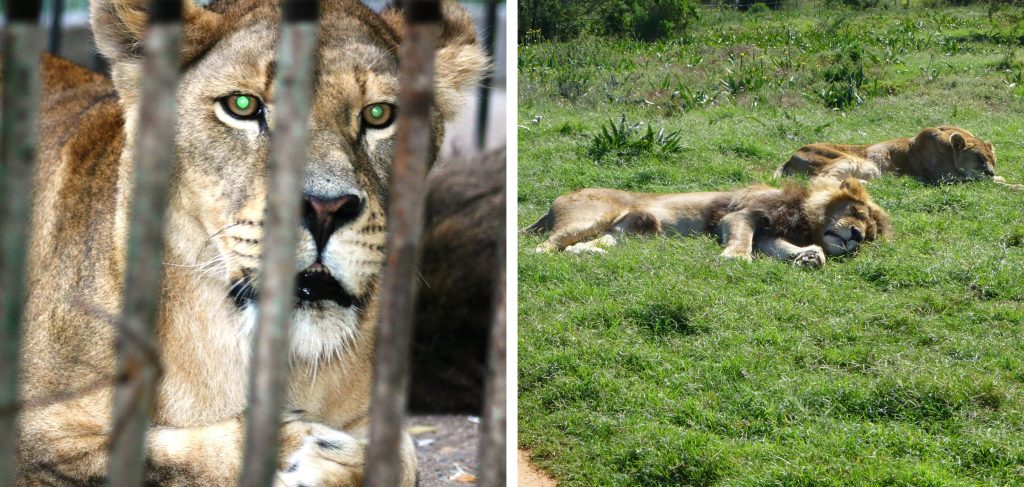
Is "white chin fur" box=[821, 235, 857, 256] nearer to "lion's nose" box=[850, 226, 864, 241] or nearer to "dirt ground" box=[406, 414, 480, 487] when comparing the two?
"lion's nose" box=[850, 226, 864, 241]

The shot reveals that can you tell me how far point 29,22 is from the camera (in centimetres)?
106

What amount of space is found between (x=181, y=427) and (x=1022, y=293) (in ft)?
9.27

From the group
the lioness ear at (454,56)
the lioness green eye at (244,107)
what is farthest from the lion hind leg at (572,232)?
the lioness green eye at (244,107)

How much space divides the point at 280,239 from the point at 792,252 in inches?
124

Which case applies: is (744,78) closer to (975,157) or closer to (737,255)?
(737,255)

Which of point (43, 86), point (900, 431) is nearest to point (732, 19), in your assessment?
point (900, 431)

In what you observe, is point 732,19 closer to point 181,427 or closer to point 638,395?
point 638,395

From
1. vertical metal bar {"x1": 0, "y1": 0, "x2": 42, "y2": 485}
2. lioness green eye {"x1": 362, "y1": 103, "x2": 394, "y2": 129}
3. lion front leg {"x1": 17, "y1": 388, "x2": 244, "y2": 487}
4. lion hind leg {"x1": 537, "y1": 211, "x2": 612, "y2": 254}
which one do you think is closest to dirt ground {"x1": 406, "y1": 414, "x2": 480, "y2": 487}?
lion hind leg {"x1": 537, "y1": 211, "x2": 612, "y2": 254}

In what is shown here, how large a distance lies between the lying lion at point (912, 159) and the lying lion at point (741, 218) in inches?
2.7

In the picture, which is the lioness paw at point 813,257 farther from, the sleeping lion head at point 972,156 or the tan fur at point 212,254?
the tan fur at point 212,254

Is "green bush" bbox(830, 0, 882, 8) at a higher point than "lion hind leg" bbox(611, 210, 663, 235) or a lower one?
higher

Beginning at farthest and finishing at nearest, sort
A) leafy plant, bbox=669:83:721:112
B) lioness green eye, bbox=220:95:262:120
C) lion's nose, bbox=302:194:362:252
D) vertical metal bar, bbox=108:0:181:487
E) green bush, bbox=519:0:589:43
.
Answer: green bush, bbox=519:0:589:43 → leafy plant, bbox=669:83:721:112 → lioness green eye, bbox=220:95:262:120 → lion's nose, bbox=302:194:362:252 → vertical metal bar, bbox=108:0:181:487

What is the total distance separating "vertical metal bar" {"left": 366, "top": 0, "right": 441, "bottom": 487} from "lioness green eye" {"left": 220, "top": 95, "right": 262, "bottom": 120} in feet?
3.42

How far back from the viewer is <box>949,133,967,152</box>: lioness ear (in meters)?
3.70
